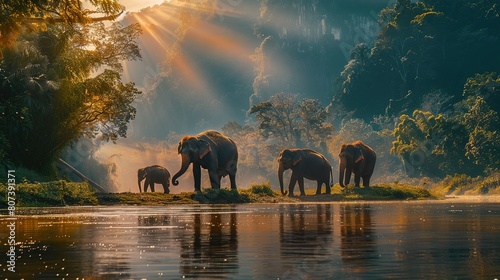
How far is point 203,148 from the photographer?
60594 mm

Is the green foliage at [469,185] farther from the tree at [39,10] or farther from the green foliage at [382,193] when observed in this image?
the tree at [39,10]

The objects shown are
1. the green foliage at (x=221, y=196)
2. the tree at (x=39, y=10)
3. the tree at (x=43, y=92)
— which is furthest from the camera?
the green foliage at (x=221, y=196)

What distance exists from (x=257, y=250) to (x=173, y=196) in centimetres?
3650

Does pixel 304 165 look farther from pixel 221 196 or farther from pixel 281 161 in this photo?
pixel 221 196

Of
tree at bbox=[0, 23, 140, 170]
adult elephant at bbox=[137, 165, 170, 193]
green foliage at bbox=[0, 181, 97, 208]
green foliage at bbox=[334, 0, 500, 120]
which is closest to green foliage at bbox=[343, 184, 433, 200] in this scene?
tree at bbox=[0, 23, 140, 170]

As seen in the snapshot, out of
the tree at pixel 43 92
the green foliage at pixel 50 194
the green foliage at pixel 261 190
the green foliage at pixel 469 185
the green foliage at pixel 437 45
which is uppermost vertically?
the green foliage at pixel 437 45

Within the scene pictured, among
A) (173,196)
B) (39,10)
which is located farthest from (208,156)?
(39,10)

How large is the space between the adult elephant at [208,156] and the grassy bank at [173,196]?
7.35 ft

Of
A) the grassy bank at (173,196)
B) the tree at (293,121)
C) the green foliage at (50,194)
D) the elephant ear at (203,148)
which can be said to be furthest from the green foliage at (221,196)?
the tree at (293,121)

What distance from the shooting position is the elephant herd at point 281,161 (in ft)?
198

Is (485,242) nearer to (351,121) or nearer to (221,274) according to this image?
(221,274)

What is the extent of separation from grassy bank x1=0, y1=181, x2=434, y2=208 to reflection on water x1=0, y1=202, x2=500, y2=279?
19172 mm

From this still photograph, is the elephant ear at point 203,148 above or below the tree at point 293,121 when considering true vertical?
below

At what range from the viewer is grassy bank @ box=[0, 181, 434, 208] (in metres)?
47.3
